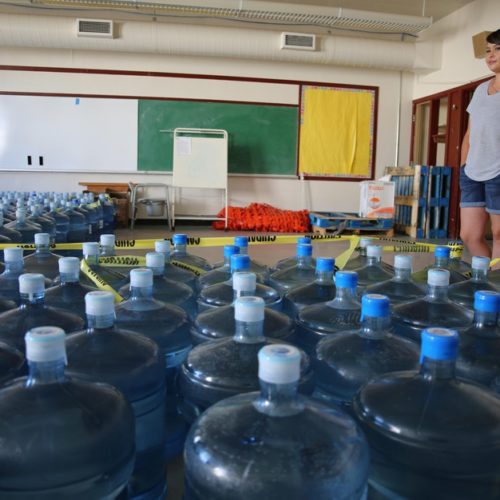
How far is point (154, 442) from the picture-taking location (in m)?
0.93

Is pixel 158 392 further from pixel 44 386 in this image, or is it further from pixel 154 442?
pixel 44 386

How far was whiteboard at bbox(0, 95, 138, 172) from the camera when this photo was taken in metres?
7.13

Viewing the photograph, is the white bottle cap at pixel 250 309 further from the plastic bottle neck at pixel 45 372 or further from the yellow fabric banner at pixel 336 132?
the yellow fabric banner at pixel 336 132

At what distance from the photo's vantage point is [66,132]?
7.21m

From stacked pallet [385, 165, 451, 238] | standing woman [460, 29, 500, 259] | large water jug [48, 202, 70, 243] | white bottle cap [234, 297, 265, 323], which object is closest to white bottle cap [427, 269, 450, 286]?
white bottle cap [234, 297, 265, 323]

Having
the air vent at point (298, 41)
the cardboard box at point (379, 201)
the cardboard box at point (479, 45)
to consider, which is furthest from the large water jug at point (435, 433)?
the air vent at point (298, 41)

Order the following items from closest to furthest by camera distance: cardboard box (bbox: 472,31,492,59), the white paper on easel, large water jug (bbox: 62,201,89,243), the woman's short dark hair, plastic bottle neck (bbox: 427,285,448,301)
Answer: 1. plastic bottle neck (bbox: 427,285,448,301)
2. the woman's short dark hair
3. large water jug (bbox: 62,201,89,243)
4. cardboard box (bbox: 472,31,492,59)
5. the white paper on easel

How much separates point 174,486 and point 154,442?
0.11 metres

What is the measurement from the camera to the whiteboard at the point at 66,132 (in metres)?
7.13

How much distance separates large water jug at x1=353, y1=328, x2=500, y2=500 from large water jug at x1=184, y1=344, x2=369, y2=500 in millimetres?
72

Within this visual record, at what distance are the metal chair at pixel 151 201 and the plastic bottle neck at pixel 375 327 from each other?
637 cm

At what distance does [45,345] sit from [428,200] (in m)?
6.62

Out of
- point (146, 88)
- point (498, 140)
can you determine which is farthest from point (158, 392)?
point (146, 88)

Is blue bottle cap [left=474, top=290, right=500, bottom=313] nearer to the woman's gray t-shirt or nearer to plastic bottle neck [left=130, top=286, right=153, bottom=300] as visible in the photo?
plastic bottle neck [left=130, top=286, right=153, bottom=300]
